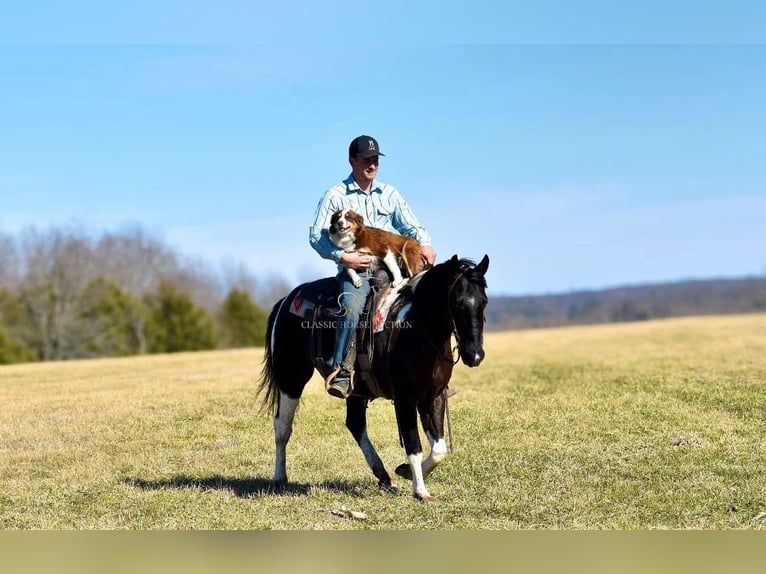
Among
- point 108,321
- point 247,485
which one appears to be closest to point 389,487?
point 247,485

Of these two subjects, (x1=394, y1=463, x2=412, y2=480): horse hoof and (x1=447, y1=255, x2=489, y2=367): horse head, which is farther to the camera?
(x1=394, y1=463, x2=412, y2=480): horse hoof

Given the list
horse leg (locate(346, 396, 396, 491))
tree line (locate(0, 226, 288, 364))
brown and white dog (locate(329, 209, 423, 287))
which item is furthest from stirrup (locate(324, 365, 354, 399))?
tree line (locate(0, 226, 288, 364))

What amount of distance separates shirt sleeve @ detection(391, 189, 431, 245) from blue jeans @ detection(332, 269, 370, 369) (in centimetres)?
103

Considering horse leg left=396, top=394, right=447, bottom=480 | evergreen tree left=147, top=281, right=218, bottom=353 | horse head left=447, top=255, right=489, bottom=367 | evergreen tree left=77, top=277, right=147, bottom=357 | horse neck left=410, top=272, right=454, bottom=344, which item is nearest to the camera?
horse head left=447, top=255, right=489, bottom=367

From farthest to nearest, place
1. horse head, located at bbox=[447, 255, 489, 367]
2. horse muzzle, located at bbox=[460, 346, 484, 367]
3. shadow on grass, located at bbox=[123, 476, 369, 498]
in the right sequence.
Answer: shadow on grass, located at bbox=[123, 476, 369, 498] < horse head, located at bbox=[447, 255, 489, 367] < horse muzzle, located at bbox=[460, 346, 484, 367]

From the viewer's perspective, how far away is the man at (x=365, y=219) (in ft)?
29.9

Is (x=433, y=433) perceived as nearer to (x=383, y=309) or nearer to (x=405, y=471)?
(x=405, y=471)

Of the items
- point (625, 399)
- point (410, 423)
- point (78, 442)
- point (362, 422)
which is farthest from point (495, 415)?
point (78, 442)

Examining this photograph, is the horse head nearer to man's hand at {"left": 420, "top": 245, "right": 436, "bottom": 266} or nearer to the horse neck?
the horse neck

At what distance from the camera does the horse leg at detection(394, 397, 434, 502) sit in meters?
8.66

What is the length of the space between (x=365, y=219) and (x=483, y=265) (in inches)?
80.6

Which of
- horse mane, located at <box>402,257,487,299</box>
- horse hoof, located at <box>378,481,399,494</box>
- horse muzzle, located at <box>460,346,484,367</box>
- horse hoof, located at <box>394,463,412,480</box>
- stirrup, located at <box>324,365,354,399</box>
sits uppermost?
horse mane, located at <box>402,257,487,299</box>

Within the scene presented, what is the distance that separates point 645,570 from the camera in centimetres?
563

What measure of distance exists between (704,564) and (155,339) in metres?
50.3
